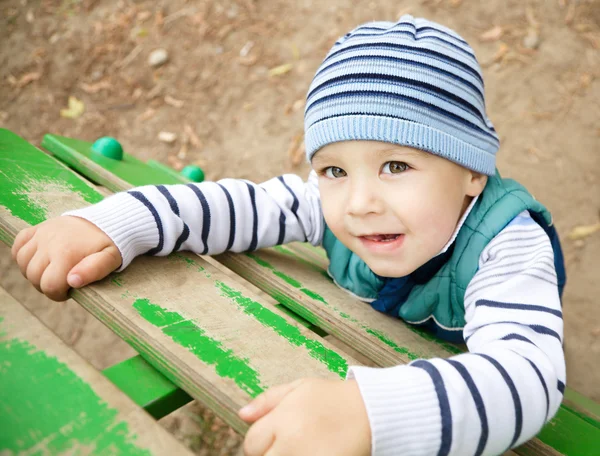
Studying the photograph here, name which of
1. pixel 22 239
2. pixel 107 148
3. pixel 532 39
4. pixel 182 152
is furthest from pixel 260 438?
pixel 532 39

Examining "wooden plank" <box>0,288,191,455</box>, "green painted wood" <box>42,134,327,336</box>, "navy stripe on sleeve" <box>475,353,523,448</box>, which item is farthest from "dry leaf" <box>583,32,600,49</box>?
"wooden plank" <box>0,288,191,455</box>

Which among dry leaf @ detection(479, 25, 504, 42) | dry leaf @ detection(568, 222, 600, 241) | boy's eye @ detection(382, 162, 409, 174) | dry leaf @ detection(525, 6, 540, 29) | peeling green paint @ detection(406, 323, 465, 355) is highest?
dry leaf @ detection(525, 6, 540, 29)

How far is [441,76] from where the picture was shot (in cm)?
129

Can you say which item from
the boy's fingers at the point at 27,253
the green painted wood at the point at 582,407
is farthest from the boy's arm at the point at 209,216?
the green painted wood at the point at 582,407

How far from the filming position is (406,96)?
4.14 feet

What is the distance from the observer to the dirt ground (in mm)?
2869

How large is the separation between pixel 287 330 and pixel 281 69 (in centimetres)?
312

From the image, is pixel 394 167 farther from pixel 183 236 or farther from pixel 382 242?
pixel 183 236

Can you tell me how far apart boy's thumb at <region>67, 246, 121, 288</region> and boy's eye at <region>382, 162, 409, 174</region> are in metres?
0.67

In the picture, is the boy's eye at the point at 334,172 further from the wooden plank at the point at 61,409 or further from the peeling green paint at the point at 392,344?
the wooden plank at the point at 61,409

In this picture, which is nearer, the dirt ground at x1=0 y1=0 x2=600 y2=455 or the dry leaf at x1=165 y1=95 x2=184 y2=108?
the dirt ground at x1=0 y1=0 x2=600 y2=455

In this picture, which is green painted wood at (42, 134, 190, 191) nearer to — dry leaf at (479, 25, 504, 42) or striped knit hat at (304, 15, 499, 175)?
striped knit hat at (304, 15, 499, 175)

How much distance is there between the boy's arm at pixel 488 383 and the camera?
2.93 feet

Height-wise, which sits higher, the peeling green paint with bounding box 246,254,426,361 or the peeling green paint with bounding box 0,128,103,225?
the peeling green paint with bounding box 0,128,103,225
